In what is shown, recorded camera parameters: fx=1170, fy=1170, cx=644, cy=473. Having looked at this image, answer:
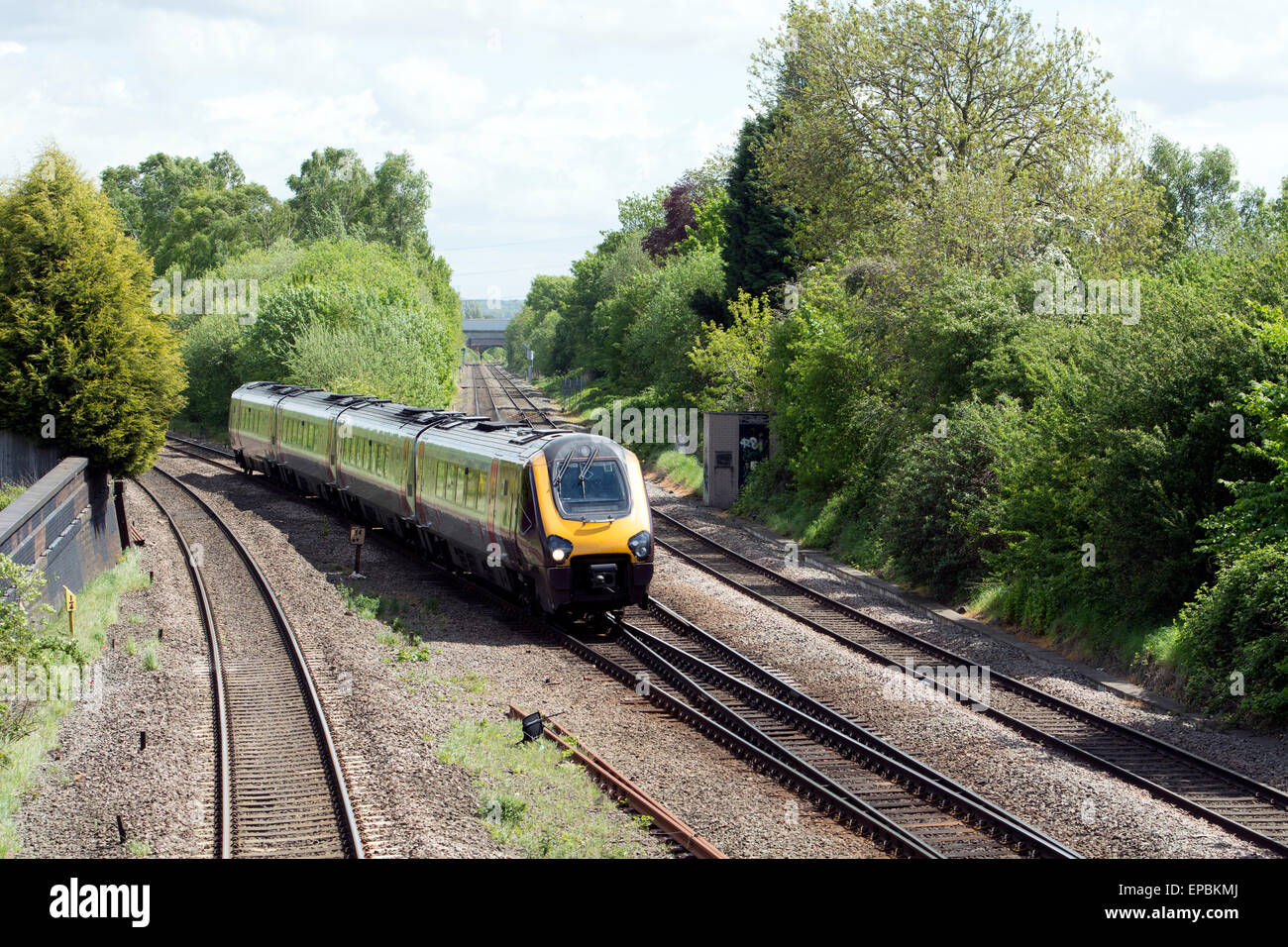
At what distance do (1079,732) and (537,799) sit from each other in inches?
257

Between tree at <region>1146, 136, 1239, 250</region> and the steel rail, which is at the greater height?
tree at <region>1146, 136, 1239, 250</region>

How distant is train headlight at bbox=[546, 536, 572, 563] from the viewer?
1712 centimetres

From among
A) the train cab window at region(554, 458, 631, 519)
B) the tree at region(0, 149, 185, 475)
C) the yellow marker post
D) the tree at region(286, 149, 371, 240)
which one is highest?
the tree at region(286, 149, 371, 240)

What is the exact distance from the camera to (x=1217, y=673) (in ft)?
46.0

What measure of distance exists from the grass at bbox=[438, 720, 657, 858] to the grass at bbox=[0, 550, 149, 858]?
388 cm

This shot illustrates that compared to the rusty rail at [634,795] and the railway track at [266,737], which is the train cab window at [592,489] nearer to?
the railway track at [266,737]

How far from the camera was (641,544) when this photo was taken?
17.8 metres

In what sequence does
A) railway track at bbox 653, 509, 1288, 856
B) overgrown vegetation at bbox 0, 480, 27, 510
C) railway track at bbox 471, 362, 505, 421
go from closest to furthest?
1. railway track at bbox 653, 509, 1288, 856
2. overgrown vegetation at bbox 0, 480, 27, 510
3. railway track at bbox 471, 362, 505, 421

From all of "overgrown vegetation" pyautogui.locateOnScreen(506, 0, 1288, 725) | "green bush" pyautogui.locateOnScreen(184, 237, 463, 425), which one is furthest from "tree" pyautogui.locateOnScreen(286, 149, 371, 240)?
"overgrown vegetation" pyautogui.locateOnScreen(506, 0, 1288, 725)

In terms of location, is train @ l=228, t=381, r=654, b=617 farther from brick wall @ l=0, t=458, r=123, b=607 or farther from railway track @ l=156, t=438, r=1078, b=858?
brick wall @ l=0, t=458, r=123, b=607

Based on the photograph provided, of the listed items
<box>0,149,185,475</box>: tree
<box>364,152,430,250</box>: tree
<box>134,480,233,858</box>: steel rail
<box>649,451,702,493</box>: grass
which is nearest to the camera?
<box>134,480,233,858</box>: steel rail

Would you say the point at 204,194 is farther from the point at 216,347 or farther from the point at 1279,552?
the point at 1279,552

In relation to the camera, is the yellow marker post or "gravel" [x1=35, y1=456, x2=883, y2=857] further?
the yellow marker post
